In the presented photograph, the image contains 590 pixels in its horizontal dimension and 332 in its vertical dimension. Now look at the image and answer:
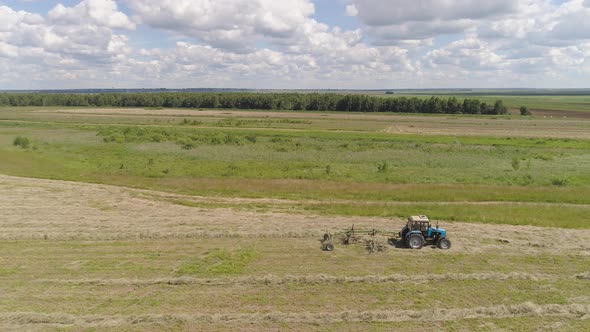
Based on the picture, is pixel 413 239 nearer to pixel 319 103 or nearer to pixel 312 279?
pixel 312 279

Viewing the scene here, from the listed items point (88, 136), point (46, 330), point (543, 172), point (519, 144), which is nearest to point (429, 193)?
point (543, 172)

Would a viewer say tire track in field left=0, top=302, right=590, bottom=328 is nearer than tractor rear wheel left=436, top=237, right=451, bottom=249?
Yes

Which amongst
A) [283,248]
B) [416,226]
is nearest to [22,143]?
[283,248]

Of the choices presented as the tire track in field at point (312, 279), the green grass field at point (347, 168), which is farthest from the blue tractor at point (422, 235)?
the green grass field at point (347, 168)

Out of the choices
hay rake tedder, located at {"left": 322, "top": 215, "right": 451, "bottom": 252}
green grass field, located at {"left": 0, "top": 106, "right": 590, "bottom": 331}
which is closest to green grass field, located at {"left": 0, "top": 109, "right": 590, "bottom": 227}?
green grass field, located at {"left": 0, "top": 106, "right": 590, "bottom": 331}

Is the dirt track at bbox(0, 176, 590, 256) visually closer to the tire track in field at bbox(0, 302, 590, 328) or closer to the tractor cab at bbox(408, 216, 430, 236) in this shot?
the tractor cab at bbox(408, 216, 430, 236)

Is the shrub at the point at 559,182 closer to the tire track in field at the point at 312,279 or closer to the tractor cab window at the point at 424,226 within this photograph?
the tire track in field at the point at 312,279

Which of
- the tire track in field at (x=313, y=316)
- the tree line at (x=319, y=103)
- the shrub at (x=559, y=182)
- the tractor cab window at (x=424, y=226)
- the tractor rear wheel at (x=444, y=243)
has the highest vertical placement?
the tree line at (x=319, y=103)
